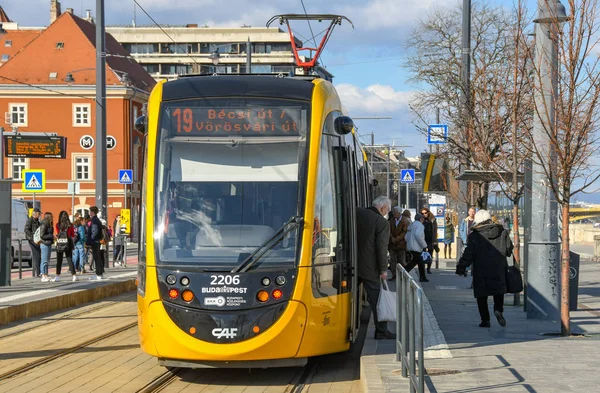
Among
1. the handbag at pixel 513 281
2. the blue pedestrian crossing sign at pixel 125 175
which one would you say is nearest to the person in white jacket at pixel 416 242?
the handbag at pixel 513 281

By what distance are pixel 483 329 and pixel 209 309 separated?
468cm

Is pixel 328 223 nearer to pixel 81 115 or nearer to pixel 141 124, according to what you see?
pixel 141 124

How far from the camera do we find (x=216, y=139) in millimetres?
11352

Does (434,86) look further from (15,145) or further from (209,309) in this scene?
(209,309)

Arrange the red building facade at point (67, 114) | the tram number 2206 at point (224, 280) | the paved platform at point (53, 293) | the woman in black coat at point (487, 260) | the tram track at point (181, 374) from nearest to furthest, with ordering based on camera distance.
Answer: the tram track at point (181, 374) < the tram number 2206 at point (224, 280) < the woman in black coat at point (487, 260) < the paved platform at point (53, 293) < the red building facade at point (67, 114)

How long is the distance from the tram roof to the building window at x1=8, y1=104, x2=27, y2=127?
6375 centimetres

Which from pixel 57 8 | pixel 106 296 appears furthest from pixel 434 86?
pixel 57 8

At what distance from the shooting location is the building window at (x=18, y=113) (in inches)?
2877

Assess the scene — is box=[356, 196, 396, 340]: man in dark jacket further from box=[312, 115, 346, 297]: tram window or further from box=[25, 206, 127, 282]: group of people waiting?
box=[25, 206, 127, 282]: group of people waiting

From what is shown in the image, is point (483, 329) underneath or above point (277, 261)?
underneath

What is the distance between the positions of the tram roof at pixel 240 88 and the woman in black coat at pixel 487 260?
3687 mm

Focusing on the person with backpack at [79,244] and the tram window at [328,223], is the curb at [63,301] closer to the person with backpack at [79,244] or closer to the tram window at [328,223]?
the person with backpack at [79,244]

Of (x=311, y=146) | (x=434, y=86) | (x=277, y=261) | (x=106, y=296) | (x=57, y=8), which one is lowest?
(x=106, y=296)

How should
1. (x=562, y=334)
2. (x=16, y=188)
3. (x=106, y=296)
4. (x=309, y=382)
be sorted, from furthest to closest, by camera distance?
(x=16, y=188) → (x=106, y=296) → (x=562, y=334) → (x=309, y=382)
